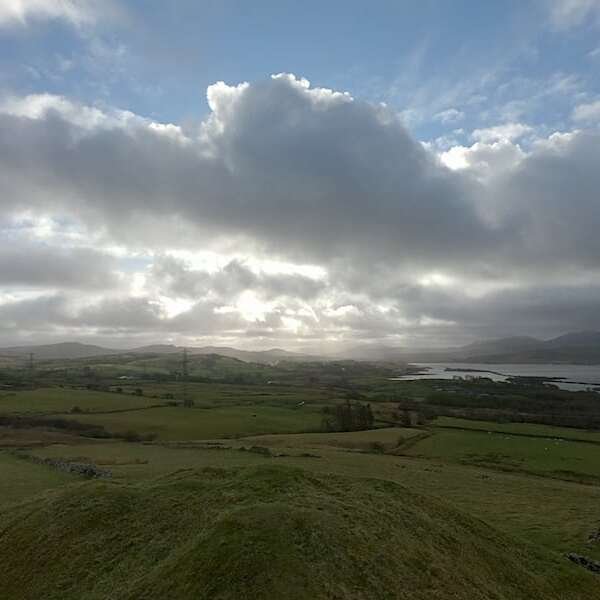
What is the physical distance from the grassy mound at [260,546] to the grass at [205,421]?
57622 mm

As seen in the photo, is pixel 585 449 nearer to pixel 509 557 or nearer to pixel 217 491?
pixel 509 557

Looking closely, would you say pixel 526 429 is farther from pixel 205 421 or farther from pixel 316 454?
pixel 205 421

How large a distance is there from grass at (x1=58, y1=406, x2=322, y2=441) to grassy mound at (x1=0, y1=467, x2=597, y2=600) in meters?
57.6

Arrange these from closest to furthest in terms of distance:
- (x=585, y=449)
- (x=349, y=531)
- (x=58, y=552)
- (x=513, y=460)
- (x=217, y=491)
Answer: (x=349, y=531), (x=58, y=552), (x=217, y=491), (x=513, y=460), (x=585, y=449)

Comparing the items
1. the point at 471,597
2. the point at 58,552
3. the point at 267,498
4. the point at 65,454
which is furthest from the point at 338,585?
the point at 65,454

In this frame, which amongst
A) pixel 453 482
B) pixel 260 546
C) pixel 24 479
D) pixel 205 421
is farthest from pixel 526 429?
pixel 260 546

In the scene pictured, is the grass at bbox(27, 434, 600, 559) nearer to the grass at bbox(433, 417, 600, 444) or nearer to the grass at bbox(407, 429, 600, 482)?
the grass at bbox(407, 429, 600, 482)

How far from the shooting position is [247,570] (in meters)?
12.9

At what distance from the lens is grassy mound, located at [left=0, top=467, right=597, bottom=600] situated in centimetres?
1312

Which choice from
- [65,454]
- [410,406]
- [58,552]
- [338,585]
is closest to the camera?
[338,585]

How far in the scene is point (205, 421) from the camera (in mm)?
88688

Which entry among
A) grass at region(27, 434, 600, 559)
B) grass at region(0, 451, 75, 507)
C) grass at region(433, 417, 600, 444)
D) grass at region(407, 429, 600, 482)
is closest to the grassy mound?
grass at region(27, 434, 600, 559)

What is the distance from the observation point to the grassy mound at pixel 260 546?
43.1 feet

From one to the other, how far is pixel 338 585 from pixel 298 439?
5925 cm
